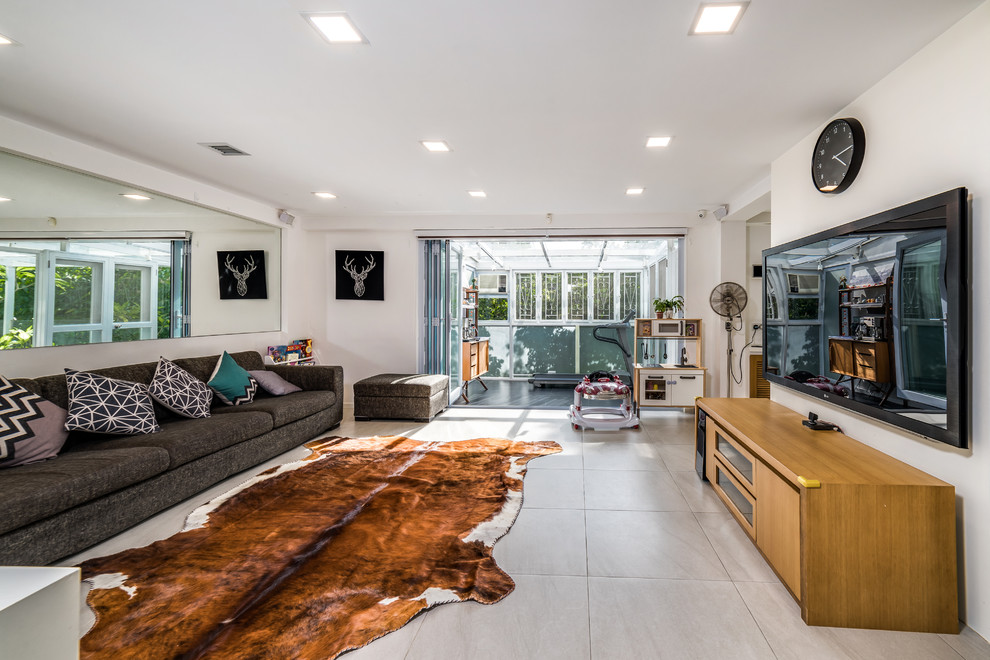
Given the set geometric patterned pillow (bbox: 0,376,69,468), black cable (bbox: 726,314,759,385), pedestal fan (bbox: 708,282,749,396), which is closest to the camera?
geometric patterned pillow (bbox: 0,376,69,468)

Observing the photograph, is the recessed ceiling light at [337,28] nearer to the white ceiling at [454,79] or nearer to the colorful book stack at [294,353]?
the white ceiling at [454,79]

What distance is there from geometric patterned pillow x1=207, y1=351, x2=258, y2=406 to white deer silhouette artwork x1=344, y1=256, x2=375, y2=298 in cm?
203

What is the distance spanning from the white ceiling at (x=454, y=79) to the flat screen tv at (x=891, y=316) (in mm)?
760

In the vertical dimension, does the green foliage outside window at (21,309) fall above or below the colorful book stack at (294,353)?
above

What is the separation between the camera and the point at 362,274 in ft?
20.2

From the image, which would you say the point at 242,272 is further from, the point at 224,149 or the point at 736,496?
the point at 736,496

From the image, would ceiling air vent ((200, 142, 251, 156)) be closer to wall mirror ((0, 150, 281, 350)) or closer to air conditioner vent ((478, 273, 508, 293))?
wall mirror ((0, 150, 281, 350))

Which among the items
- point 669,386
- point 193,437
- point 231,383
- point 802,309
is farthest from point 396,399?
point 802,309

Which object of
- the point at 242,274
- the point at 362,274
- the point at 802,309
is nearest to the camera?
the point at 802,309

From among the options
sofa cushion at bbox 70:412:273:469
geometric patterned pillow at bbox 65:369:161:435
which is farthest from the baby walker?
geometric patterned pillow at bbox 65:369:161:435

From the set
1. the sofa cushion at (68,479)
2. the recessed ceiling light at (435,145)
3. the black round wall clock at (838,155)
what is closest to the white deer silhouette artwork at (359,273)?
the recessed ceiling light at (435,145)

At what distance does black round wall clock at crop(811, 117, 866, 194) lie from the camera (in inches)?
102

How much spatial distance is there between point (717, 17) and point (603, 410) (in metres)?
3.88

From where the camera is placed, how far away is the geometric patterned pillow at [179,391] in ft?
11.6
